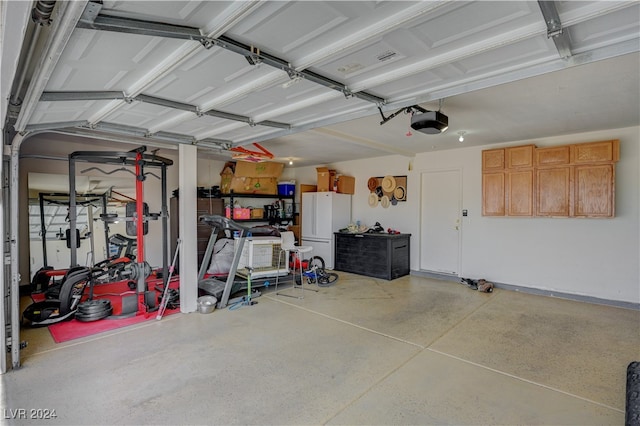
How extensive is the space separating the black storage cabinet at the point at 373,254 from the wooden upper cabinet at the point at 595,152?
3.09 meters

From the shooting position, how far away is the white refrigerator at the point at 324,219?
725cm

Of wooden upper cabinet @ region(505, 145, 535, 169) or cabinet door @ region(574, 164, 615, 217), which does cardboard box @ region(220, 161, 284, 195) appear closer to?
wooden upper cabinet @ region(505, 145, 535, 169)

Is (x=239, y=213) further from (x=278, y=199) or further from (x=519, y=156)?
(x=519, y=156)

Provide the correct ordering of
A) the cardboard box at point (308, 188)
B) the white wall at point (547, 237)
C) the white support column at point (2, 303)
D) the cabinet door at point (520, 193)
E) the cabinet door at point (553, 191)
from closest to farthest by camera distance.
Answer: the white support column at point (2, 303) → the white wall at point (547, 237) → the cabinet door at point (553, 191) → the cabinet door at point (520, 193) → the cardboard box at point (308, 188)

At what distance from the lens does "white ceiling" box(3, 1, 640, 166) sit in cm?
145

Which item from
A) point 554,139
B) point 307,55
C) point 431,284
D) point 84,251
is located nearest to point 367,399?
point 307,55

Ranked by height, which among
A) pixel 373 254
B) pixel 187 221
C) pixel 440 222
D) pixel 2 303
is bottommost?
pixel 373 254

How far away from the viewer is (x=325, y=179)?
7.50m

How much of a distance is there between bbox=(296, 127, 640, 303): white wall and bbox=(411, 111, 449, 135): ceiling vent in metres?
2.98

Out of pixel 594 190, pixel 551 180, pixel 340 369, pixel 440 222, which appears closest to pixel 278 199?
pixel 440 222

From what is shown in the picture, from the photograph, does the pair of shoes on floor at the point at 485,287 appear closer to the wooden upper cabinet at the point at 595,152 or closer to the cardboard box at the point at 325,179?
the wooden upper cabinet at the point at 595,152

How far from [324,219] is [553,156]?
439 cm

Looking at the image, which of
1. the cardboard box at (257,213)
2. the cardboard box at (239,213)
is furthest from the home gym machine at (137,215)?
the cardboard box at (257,213)

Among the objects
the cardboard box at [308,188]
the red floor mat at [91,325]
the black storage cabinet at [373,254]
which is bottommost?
the red floor mat at [91,325]
